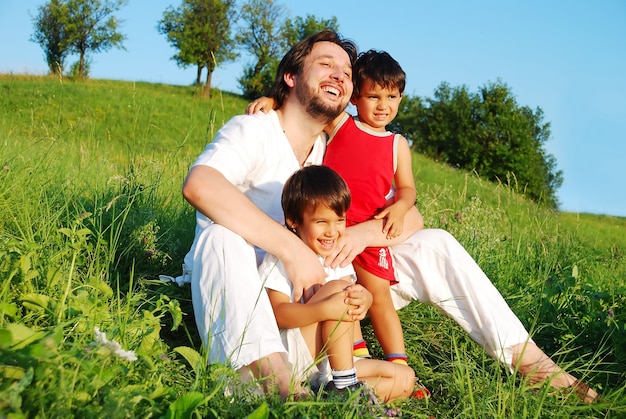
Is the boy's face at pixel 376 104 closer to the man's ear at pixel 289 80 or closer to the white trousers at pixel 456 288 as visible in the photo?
the man's ear at pixel 289 80

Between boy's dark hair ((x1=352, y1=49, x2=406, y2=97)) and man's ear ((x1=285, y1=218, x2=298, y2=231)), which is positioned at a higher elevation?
boy's dark hair ((x1=352, y1=49, x2=406, y2=97))

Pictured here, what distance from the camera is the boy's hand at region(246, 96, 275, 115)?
3.12 metres

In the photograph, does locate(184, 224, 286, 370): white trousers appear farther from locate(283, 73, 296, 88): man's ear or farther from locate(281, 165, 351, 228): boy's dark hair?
locate(283, 73, 296, 88): man's ear

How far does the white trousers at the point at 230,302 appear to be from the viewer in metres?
2.32

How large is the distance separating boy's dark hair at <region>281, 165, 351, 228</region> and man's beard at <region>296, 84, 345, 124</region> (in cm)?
41

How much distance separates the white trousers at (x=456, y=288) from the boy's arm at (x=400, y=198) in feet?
0.39

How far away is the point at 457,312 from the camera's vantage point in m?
3.06

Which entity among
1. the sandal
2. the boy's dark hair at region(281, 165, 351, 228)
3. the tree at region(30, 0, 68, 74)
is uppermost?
the tree at region(30, 0, 68, 74)

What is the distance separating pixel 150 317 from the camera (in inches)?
95.6

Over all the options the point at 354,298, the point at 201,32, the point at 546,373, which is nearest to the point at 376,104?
the point at 354,298

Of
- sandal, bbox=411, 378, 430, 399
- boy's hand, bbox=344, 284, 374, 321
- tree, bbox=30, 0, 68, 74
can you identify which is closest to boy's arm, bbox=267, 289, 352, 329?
boy's hand, bbox=344, 284, 374, 321

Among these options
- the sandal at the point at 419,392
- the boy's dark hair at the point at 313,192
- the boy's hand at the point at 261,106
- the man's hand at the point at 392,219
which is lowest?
the sandal at the point at 419,392

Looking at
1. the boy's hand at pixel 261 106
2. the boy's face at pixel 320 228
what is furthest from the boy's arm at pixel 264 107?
the boy's face at pixel 320 228

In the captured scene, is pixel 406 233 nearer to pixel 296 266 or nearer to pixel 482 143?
pixel 296 266
